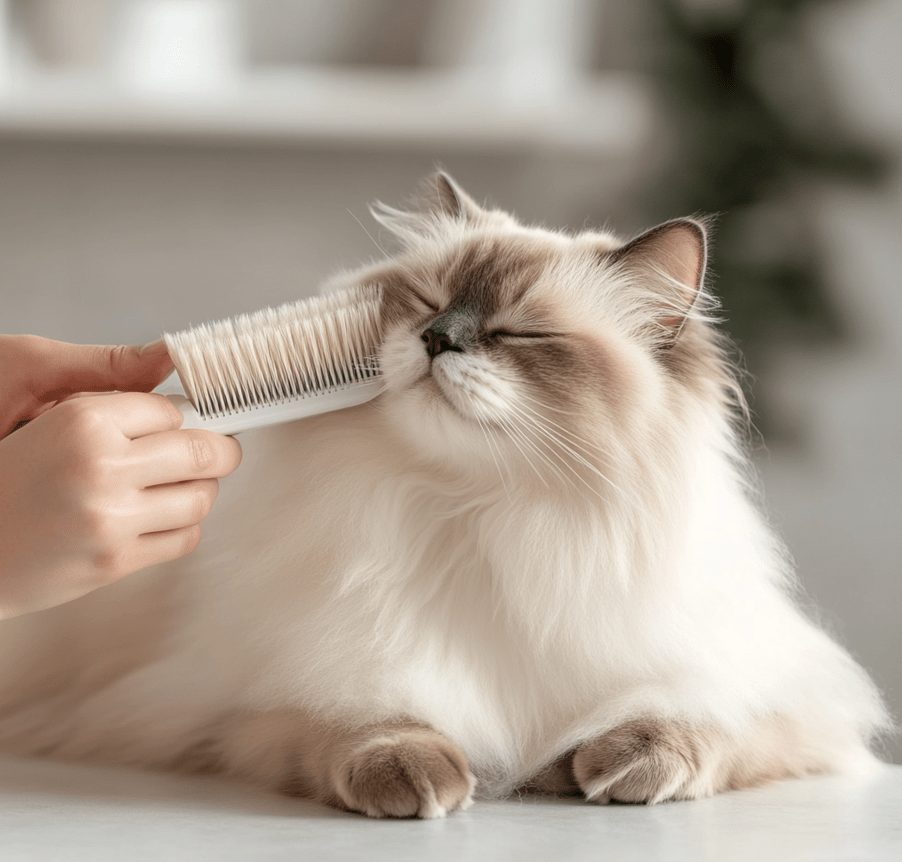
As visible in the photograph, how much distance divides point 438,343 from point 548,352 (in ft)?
0.37

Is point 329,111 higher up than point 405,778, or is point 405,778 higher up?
point 329,111

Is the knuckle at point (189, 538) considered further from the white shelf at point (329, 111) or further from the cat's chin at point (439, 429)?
the white shelf at point (329, 111)

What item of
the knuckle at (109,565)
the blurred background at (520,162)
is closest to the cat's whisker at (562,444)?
the knuckle at (109,565)

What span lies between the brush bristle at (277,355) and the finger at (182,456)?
0.14 ft

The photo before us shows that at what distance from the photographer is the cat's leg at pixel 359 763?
784 mm

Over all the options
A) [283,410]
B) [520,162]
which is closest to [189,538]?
[283,410]

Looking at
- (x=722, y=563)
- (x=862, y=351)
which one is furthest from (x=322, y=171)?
(x=722, y=563)

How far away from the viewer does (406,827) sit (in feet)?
2.50

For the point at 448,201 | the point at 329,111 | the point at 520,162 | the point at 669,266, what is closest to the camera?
the point at 669,266

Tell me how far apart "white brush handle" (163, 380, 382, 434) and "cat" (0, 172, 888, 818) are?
3 centimetres

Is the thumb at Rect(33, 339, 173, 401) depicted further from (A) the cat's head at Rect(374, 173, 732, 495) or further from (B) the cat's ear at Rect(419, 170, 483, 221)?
(B) the cat's ear at Rect(419, 170, 483, 221)

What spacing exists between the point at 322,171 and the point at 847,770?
204 centimetres

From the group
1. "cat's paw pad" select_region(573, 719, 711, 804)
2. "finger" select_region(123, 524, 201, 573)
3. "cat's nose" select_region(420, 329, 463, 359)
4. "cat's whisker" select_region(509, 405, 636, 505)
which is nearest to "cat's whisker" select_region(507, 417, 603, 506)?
"cat's whisker" select_region(509, 405, 636, 505)

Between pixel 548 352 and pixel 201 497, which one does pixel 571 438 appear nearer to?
pixel 548 352
